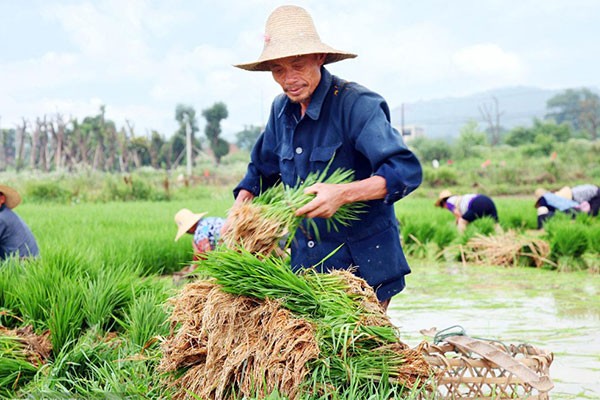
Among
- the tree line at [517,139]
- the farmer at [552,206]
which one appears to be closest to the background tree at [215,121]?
the tree line at [517,139]

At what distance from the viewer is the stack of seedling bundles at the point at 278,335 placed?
2344mm

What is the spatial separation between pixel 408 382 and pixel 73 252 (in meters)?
2.96

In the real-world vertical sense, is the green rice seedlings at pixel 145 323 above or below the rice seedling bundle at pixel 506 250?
above

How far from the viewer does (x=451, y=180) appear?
26484 mm

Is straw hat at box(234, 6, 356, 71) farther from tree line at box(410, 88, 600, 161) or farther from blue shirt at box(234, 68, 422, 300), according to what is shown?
tree line at box(410, 88, 600, 161)

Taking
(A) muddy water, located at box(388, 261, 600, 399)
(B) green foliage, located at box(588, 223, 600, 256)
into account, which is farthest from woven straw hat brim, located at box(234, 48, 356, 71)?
(B) green foliage, located at box(588, 223, 600, 256)

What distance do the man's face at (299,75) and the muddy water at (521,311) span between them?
1.24 meters

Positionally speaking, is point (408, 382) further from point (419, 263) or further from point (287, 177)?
point (419, 263)

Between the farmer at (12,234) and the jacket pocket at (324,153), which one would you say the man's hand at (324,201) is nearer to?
the jacket pocket at (324,153)

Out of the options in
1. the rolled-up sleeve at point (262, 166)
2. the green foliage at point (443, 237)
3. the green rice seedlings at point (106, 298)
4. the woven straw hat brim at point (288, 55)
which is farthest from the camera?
the green foliage at point (443, 237)

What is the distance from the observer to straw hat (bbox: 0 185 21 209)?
5.83 meters

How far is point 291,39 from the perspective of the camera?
2.83m

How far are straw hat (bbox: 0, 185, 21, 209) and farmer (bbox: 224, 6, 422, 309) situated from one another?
337 cm

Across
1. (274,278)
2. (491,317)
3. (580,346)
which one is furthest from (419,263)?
(274,278)
